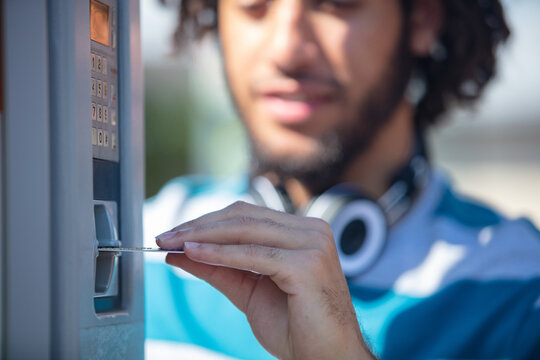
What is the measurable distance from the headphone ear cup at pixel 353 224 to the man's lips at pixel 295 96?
0.24 m

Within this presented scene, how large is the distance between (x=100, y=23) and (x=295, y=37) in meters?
0.98

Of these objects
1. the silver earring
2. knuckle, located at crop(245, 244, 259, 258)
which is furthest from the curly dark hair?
knuckle, located at crop(245, 244, 259, 258)

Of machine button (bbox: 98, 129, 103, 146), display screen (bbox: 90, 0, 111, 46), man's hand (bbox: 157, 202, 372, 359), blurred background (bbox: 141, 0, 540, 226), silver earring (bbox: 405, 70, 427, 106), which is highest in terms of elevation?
blurred background (bbox: 141, 0, 540, 226)

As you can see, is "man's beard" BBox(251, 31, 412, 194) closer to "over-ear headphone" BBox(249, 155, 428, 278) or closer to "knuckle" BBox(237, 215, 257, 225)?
"over-ear headphone" BBox(249, 155, 428, 278)

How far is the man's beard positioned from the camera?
6.14ft

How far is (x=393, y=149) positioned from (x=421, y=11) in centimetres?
44

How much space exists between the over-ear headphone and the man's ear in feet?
1.16

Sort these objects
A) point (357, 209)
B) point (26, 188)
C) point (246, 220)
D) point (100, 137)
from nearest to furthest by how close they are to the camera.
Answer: point (26, 188), point (100, 137), point (246, 220), point (357, 209)

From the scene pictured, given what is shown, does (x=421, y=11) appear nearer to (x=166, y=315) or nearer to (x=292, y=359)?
(x=166, y=315)

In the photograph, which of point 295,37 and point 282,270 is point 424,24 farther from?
point 282,270

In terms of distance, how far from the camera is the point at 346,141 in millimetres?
1885

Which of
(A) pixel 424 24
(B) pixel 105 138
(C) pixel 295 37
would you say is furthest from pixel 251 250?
(A) pixel 424 24

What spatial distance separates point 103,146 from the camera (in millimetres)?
782

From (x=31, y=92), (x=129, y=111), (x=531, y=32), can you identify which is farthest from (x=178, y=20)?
(x=531, y=32)
